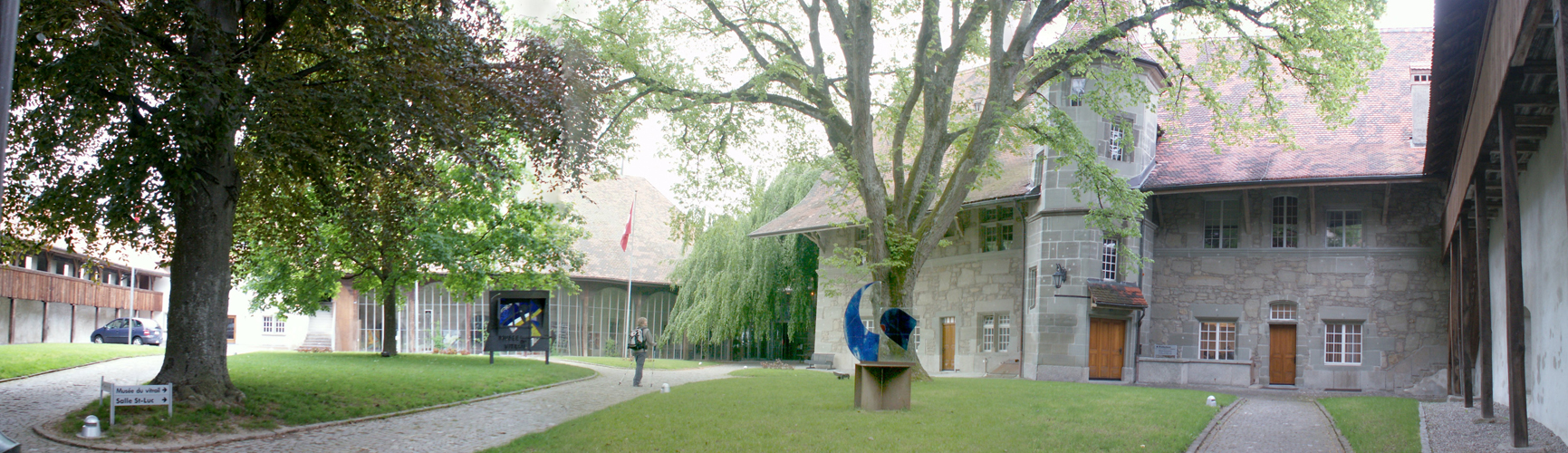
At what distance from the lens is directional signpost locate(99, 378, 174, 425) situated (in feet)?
31.5

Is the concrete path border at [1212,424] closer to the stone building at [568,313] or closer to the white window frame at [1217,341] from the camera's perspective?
the white window frame at [1217,341]

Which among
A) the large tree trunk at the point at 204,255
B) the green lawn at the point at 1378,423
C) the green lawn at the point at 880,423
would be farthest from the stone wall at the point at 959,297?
the large tree trunk at the point at 204,255

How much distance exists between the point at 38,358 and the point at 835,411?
15.5m

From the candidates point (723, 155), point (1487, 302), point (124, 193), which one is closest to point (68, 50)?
point (124, 193)

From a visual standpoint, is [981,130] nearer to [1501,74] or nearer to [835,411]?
[835,411]

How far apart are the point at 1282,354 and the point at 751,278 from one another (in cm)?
1482

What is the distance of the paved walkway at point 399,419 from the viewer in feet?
31.3

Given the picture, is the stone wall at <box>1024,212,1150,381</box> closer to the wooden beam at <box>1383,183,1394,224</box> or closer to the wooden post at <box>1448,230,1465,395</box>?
the wooden beam at <box>1383,183,1394,224</box>

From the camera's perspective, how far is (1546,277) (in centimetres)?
1059

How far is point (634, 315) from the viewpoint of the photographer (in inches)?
1480

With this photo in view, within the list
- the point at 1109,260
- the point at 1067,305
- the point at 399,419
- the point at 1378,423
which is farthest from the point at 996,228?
the point at 399,419

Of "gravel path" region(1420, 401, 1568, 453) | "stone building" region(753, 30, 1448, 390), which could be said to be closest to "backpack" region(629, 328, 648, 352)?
"stone building" region(753, 30, 1448, 390)

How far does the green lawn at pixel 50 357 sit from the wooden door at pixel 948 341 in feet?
64.9

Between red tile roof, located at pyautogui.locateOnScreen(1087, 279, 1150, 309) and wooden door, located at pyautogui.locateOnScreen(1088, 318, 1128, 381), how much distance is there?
88cm
